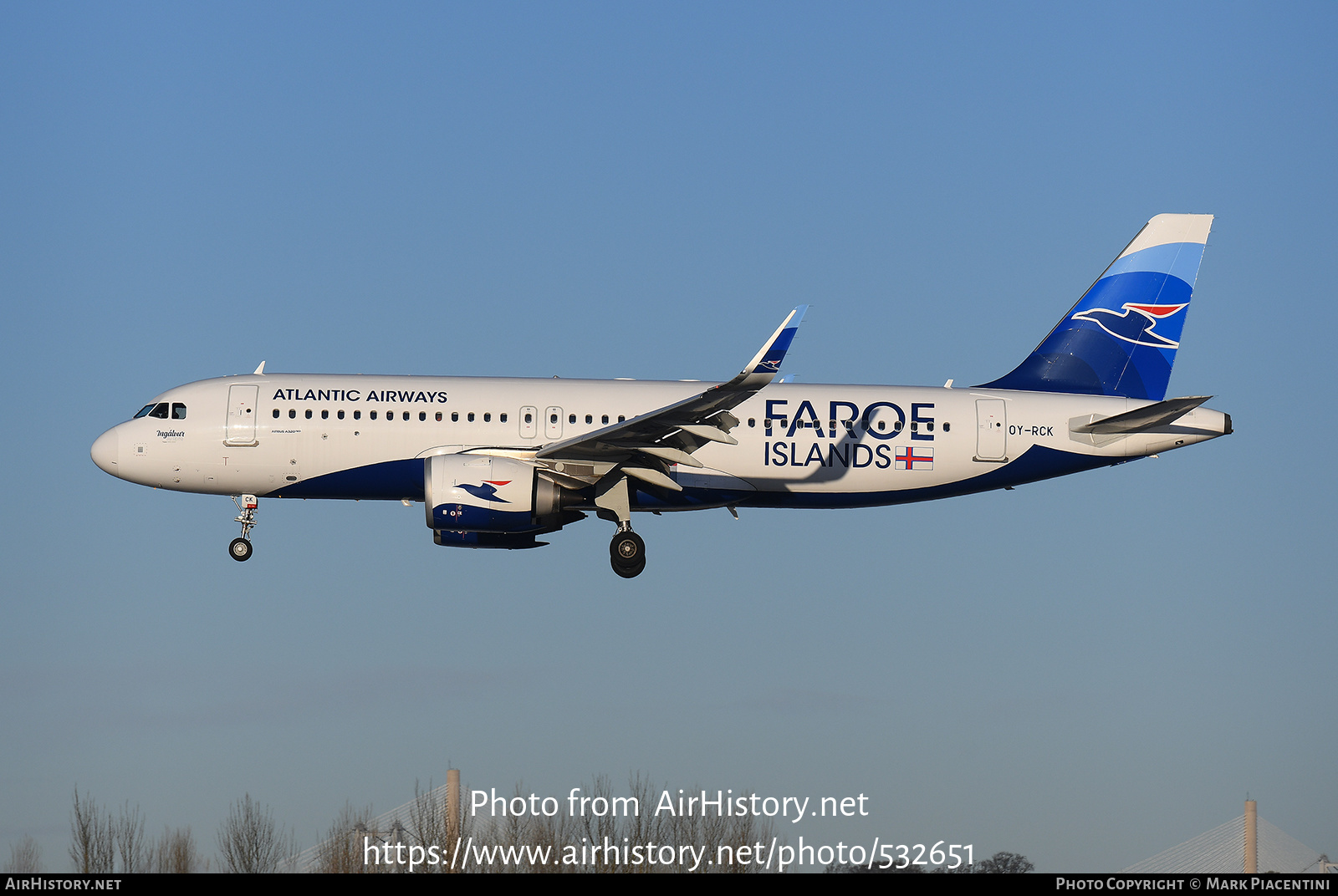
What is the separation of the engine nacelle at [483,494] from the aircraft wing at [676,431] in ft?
2.38

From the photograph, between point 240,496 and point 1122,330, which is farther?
point 1122,330

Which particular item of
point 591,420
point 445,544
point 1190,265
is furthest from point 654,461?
point 1190,265

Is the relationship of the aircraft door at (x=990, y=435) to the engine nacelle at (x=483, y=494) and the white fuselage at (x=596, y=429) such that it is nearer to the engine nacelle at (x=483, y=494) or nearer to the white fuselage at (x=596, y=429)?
the white fuselage at (x=596, y=429)

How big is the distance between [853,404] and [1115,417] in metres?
6.10

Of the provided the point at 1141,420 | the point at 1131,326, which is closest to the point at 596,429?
the point at 1141,420

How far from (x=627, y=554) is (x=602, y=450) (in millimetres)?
2689

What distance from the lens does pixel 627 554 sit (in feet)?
115

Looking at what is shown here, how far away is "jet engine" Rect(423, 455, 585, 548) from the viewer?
3341 centimetres

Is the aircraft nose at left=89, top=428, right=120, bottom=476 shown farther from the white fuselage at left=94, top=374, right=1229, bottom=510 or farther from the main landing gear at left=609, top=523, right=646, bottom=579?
the main landing gear at left=609, top=523, right=646, bottom=579

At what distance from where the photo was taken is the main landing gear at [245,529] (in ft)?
120

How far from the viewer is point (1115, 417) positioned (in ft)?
120

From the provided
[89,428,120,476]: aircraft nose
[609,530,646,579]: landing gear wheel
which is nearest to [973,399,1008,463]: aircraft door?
[609,530,646,579]: landing gear wheel

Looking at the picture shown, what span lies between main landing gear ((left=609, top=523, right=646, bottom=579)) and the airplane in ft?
0.13
